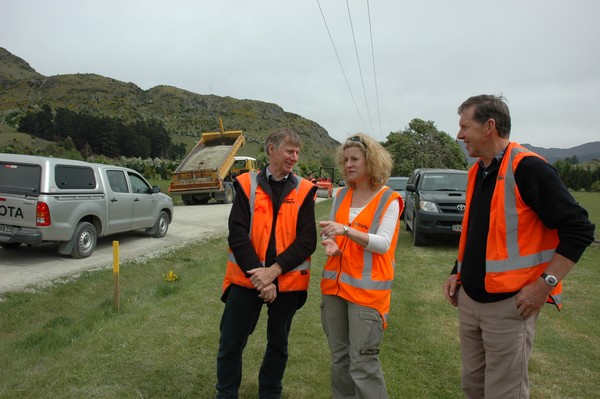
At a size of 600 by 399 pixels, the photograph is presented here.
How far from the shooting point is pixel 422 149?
152 ft

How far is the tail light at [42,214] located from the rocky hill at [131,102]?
341 ft

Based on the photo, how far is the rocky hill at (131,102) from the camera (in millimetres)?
123631

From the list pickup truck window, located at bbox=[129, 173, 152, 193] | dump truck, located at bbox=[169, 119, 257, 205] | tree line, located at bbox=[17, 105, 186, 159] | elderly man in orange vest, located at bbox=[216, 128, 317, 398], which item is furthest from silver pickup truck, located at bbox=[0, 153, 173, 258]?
tree line, located at bbox=[17, 105, 186, 159]

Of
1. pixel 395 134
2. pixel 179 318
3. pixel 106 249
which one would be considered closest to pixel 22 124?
pixel 395 134

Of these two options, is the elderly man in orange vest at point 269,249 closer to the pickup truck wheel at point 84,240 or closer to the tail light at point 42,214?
the tail light at point 42,214

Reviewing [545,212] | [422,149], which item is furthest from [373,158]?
[422,149]

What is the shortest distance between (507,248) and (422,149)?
4619 cm

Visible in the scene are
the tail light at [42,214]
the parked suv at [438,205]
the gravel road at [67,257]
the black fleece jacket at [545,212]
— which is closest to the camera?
the black fleece jacket at [545,212]

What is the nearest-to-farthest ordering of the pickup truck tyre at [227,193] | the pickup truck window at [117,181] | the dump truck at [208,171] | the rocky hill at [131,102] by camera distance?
the pickup truck window at [117,181] < the dump truck at [208,171] < the pickup truck tyre at [227,193] < the rocky hill at [131,102]

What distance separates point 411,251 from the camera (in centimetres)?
969

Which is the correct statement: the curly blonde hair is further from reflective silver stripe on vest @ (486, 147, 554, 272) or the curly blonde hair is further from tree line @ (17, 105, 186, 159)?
tree line @ (17, 105, 186, 159)

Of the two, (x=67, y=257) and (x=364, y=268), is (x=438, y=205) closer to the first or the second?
(x=364, y=268)

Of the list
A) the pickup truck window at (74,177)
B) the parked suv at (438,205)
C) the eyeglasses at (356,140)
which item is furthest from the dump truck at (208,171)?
the eyeglasses at (356,140)

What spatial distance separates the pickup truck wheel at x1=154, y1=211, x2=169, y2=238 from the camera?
1127 centimetres
